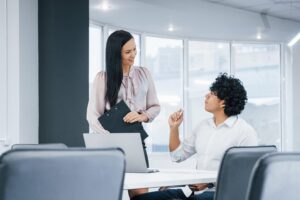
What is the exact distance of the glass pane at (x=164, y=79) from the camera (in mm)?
8789

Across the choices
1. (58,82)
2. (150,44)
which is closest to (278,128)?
(150,44)

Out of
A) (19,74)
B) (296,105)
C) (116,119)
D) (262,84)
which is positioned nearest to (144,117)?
(116,119)

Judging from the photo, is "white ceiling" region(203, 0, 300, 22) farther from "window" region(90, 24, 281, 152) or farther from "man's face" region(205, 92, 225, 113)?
"man's face" region(205, 92, 225, 113)

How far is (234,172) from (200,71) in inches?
295

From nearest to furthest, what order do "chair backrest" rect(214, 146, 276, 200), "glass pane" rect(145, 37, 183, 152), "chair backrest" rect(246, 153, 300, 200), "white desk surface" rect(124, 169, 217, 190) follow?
1. "chair backrest" rect(246, 153, 300, 200)
2. "chair backrest" rect(214, 146, 276, 200)
3. "white desk surface" rect(124, 169, 217, 190)
4. "glass pane" rect(145, 37, 183, 152)

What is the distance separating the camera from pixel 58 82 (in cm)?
488

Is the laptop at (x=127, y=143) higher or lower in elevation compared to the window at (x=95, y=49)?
lower

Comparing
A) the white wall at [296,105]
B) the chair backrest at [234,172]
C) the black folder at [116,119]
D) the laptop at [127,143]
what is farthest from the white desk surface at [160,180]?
the white wall at [296,105]

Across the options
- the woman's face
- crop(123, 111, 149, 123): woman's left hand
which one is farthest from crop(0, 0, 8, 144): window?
crop(123, 111, 149, 123): woman's left hand

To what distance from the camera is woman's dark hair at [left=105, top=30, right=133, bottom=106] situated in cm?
317

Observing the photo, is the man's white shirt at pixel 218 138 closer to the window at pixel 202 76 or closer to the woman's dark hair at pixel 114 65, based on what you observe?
the woman's dark hair at pixel 114 65

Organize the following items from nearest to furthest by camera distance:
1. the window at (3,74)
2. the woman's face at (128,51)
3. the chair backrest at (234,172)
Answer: the chair backrest at (234,172), the woman's face at (128,51), the window at (3,74)

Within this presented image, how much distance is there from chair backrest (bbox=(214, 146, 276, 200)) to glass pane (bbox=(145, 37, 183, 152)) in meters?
6.60

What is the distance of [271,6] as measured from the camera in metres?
8.46
